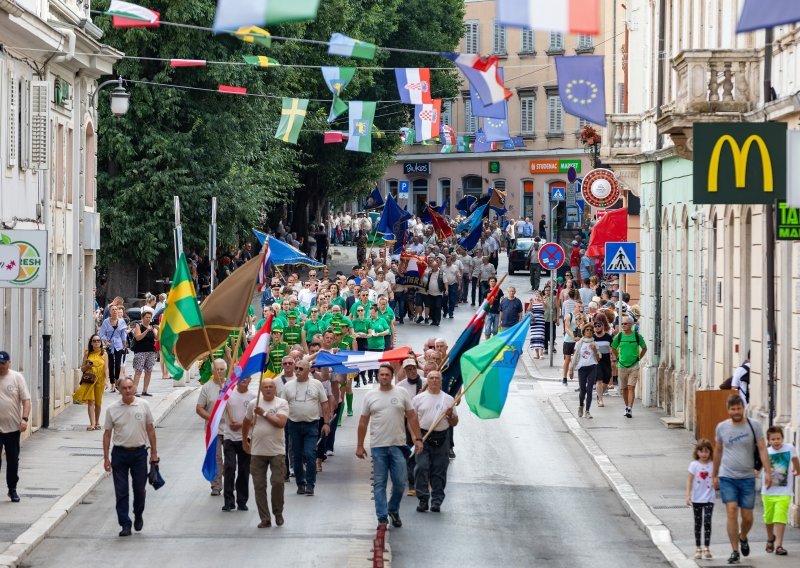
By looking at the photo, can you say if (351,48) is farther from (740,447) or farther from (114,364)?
(114,364)

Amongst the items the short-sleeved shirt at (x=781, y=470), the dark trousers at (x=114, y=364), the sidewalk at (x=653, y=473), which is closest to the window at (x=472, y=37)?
the sidewalk at (x=653, y=473)

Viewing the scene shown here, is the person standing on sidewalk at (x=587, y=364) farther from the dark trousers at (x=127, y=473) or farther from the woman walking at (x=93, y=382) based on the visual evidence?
the dark trousers at (x=127, y=473)

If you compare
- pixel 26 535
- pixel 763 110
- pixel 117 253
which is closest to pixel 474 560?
pixel 26 535

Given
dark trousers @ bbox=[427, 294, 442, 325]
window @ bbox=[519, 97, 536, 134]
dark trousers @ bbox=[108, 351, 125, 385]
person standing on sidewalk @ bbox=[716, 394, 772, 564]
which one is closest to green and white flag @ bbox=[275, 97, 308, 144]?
dark trousers @ bbox=[108, 351, 125, 385]

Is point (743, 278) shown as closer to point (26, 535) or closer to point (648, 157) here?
point (648, 157)

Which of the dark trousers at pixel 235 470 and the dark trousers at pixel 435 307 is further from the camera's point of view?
the dark trousers at pixel 435 307

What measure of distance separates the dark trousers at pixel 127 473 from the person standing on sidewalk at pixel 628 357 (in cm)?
1298

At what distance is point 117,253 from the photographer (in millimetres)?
42750

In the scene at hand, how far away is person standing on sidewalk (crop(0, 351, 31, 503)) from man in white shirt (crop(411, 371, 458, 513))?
14.5 feet

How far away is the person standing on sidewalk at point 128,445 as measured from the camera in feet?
56.4

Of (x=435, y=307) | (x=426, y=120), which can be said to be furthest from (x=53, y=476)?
(x=435, y=307)

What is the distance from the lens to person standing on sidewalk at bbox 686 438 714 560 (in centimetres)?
1631

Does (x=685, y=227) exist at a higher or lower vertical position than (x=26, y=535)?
higher

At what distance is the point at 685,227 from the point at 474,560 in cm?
1362
